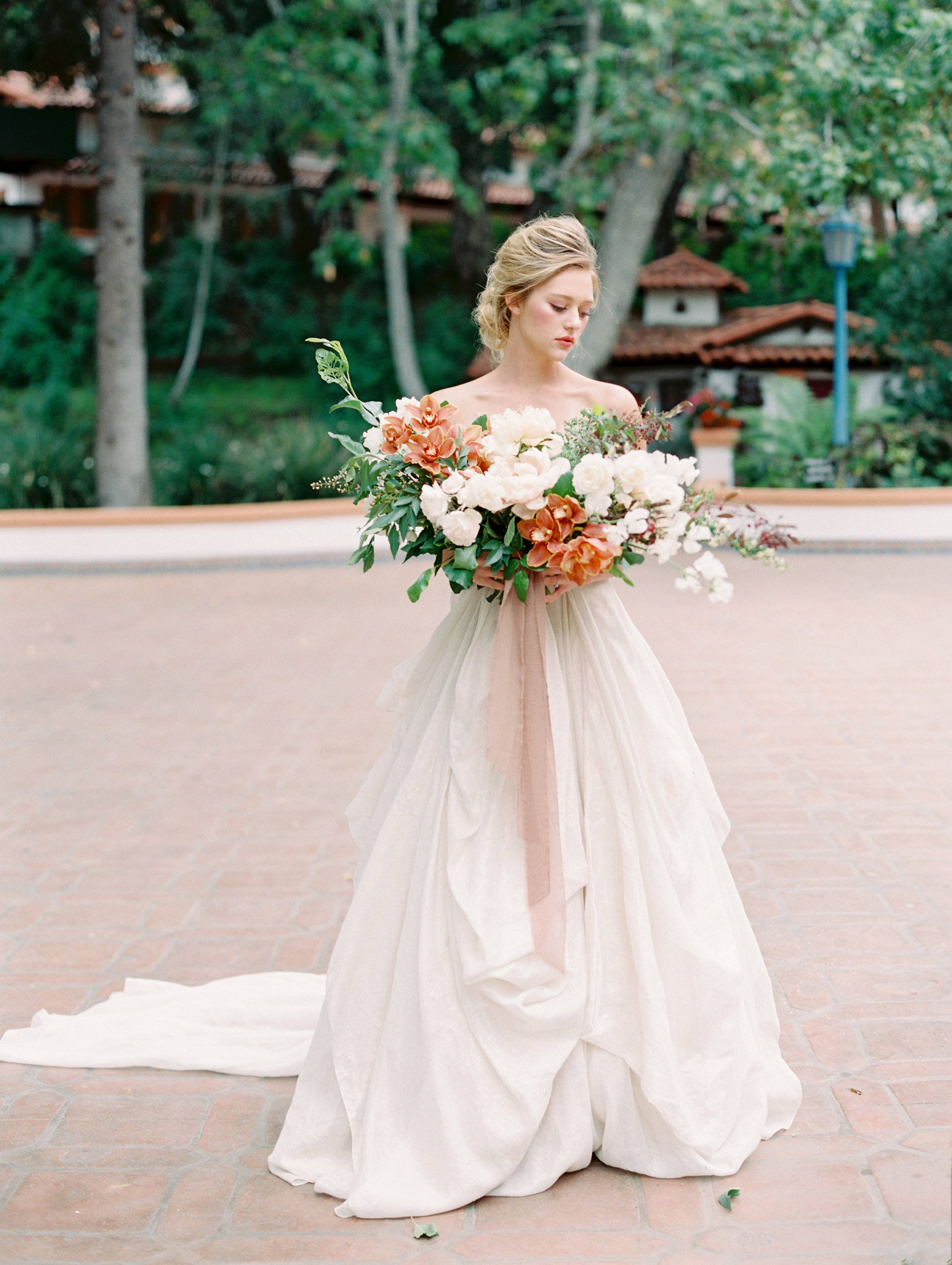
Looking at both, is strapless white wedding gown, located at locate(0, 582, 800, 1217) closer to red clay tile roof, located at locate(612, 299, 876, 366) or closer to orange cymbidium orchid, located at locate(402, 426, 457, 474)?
orange cymbidium orchid, located at locate(402, 426, 457, 474)

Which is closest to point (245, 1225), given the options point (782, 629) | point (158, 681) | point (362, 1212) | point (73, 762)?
point (362, 1212)

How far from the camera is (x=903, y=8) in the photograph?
50.1 ft

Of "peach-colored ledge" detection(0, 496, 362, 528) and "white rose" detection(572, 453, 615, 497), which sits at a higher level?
"white rose" detection(572, 453, 615, 497)

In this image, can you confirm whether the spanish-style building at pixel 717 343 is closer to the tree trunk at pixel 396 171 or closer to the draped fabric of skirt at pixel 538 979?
the tree trunk at pixel 396 171

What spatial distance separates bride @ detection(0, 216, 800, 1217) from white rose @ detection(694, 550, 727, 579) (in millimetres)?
313

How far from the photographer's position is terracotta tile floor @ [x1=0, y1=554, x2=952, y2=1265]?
9.48 feet

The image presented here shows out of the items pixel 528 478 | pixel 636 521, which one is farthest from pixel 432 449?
pixel 636 521

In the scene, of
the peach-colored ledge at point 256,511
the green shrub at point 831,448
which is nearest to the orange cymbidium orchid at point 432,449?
the peach-colored ledge at point 256,511

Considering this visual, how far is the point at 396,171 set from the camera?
2102 centimetres

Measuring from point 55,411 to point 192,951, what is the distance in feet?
74.7

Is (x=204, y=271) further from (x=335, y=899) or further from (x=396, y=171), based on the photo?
(x=335, y=899)

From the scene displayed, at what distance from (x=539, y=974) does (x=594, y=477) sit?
1073 millimetres

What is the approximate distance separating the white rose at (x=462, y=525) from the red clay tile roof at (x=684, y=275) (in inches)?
868

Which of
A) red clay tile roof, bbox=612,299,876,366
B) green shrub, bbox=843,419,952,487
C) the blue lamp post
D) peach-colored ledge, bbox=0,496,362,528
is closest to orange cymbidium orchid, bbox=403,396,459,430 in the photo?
peach-colored ledge, bbox=0,496,362,528
